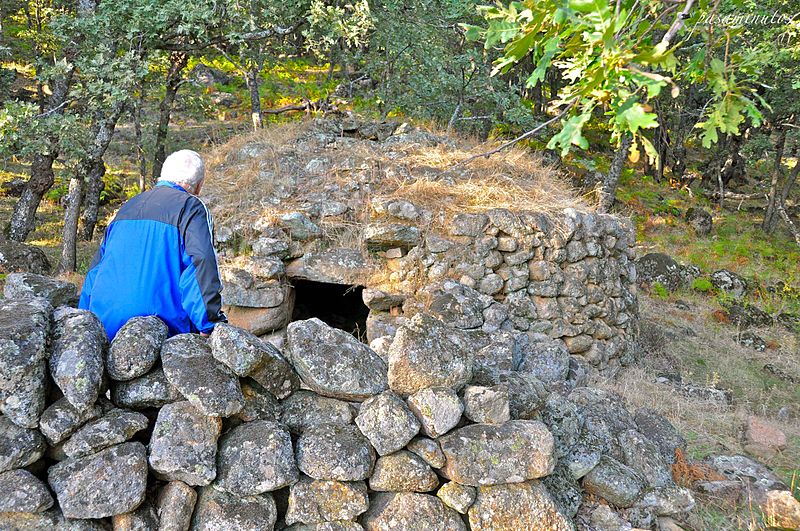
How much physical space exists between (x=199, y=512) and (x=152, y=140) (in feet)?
47.2

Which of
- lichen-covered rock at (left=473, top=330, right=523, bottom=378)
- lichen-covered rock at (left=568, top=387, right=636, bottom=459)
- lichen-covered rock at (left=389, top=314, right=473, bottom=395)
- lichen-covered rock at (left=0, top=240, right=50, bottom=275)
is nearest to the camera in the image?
lichen-covered rock at (left=389, top=314, right=473, bottom=395)

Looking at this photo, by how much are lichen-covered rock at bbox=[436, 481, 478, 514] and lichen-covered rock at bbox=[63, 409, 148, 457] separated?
156cm

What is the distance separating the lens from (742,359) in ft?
33.4

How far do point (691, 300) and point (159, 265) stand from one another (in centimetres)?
1322

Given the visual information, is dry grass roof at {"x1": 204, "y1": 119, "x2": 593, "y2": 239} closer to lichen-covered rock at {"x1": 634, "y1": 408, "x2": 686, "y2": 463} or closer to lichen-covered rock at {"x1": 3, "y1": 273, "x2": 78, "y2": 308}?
lichen-covered rock at {"x1": 634, "y1": 408, "x2": 686, "y2": 463}

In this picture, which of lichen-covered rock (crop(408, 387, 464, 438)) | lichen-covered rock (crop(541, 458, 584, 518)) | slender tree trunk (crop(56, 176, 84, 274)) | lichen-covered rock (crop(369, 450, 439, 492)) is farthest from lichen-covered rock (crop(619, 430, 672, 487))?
slender tree trunk (crop(56, 176, 84, 274))

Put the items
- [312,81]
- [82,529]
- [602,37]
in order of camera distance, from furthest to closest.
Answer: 1. [312,81]
2. [82,529]
3. [602,37]

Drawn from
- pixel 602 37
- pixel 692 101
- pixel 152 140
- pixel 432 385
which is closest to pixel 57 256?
pixel 152 140

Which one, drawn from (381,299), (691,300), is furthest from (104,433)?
(691,300)

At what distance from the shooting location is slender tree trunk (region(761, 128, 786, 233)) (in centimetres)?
1781

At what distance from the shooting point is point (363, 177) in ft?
26.7

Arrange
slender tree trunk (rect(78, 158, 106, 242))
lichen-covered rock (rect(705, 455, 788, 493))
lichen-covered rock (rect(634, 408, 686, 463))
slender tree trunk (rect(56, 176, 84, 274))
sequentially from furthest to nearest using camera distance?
slender tree trunk (rect(78, 158, 106, 242)) → slender tree trunk (rect(56, 176, 84, 274)) → lichen-covered rock (rect(634, 408, 686, 463)) → lichen-covered rock (rect(705, 455, 788, 493))

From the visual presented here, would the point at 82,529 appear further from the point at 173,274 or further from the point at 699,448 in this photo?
the point at 699,448

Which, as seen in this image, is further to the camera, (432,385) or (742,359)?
(742,359)
